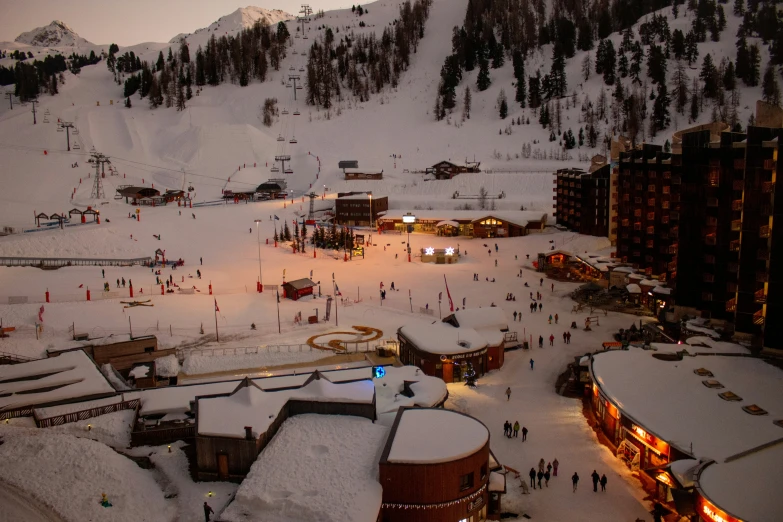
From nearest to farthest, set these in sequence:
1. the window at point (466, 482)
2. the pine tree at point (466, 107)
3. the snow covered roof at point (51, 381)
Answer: the window at point (466, 482) → the snow covered roof at point (51, 381) → the pine tree at point (466, 107)

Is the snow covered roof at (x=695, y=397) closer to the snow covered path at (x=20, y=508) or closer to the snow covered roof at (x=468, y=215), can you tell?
the snow covered path at (x=20, y=508)

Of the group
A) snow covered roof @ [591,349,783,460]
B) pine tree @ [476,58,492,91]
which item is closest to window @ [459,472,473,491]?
snow covered roof @ [591,349,783,460]

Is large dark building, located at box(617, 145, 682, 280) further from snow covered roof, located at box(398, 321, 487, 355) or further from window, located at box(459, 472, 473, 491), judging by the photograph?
window, located at box(459, 472, 473, 491)

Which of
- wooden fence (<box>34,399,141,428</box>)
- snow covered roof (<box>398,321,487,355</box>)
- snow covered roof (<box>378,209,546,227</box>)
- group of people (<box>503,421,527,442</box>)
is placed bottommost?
group of people (<box>503,421,527,442</box>)

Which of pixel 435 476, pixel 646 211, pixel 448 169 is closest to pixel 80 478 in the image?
pixel 435 476

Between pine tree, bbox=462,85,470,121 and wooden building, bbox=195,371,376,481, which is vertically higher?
pine tree, bbox=462,85,470,121

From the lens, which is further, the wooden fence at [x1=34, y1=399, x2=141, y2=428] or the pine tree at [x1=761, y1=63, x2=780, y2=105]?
the pine tree at [x1=761, y1=63, x2=780, y2=105]

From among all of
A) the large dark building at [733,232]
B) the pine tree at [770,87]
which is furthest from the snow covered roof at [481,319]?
the pine tree at [770,87]
